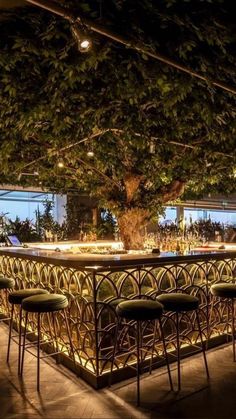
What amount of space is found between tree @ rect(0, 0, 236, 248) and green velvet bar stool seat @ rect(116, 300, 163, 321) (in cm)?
175

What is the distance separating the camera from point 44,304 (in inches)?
112

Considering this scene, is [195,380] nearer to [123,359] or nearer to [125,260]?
[123,359]

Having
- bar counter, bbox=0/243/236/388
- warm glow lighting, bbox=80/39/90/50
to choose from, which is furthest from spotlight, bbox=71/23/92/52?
bar counter, bbox=0/243/236/388

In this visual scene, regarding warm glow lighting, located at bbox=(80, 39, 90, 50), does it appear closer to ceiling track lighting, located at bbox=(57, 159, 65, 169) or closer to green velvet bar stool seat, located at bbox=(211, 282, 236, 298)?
green velvet bar stool seat, located at bbox=(211, 282, 236, 298)

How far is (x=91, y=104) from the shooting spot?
137 inches

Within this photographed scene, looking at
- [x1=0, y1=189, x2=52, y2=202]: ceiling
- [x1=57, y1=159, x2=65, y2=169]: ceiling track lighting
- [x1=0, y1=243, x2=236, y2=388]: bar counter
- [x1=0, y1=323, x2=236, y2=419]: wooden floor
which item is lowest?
[x1=0, y1=323, x2=236, y2=419]: wooden floor

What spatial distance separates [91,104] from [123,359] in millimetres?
2424

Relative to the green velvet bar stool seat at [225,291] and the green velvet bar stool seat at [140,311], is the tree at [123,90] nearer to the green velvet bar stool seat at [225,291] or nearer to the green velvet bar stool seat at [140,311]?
the green velvet bar stool seat at [225,291]

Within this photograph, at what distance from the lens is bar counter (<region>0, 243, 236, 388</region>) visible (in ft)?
9.98

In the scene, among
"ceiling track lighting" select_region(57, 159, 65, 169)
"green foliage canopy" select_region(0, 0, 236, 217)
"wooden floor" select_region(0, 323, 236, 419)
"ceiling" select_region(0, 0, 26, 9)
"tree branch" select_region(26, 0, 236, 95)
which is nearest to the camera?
"tree branch" select_region(26, 0, 236, 95)

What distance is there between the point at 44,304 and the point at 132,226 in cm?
294

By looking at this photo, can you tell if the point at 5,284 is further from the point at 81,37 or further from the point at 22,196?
the point at 22,196

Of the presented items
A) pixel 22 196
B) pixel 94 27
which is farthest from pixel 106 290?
pixel 22 196

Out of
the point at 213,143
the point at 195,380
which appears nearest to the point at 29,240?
the point at 213,143
